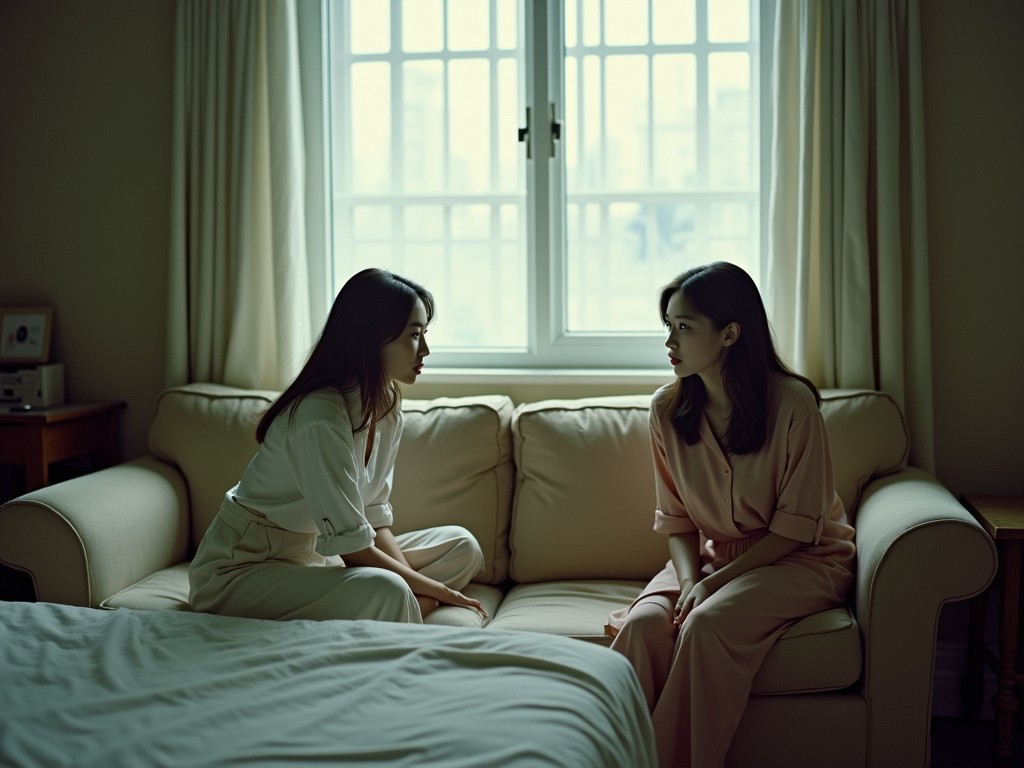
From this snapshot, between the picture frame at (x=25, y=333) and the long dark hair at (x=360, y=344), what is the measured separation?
59.5 inches

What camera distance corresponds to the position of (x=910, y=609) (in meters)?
1.95

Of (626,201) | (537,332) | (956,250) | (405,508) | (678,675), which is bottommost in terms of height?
(678,675)

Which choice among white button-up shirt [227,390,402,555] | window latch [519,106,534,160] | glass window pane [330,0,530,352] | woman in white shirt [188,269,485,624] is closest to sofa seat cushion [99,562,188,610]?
woman in white shirt [188,269,485,624]

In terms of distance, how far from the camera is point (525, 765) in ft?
3.74

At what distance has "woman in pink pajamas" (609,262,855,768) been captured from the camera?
194cm

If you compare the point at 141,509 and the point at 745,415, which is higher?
the point at 745,415

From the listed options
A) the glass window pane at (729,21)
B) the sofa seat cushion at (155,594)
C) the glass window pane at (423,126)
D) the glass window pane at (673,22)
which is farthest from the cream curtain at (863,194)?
the sofa seat cushion at (155,594)

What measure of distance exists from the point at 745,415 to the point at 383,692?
1099 millimetres

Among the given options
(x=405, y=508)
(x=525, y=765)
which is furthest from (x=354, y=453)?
(x=525, y=765)

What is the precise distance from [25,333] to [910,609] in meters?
2.87

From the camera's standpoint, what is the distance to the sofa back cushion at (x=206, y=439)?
2742 millimetres

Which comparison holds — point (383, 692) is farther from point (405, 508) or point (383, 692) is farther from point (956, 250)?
point (956, 250)

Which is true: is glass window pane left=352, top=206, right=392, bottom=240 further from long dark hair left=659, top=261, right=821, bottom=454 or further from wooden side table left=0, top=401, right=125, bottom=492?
long dark hair left=659, top=261, right=821, bottom=454

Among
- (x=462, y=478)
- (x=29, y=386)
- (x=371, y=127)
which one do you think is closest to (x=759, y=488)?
(x=462, y=478)
